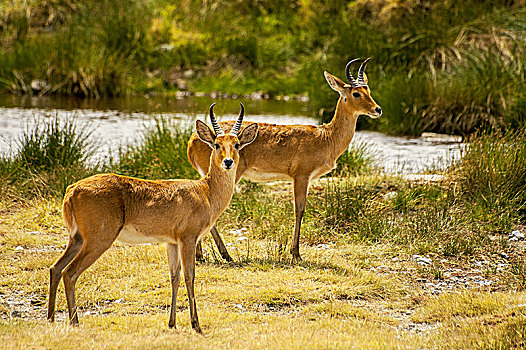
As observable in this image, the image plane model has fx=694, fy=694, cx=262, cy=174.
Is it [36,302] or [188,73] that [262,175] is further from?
[188,73]

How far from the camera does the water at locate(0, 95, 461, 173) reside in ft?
38.9

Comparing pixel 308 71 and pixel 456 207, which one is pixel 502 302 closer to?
pixel 456 207

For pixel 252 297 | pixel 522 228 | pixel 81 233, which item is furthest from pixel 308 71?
pixel 81 233

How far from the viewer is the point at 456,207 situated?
8.66 meters

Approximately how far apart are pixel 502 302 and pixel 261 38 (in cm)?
2044

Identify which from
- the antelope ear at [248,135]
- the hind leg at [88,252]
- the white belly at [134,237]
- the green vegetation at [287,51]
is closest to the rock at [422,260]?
the antelope ear at [248,135]

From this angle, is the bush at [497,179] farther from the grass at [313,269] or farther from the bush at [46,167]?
the bush at [46,167]

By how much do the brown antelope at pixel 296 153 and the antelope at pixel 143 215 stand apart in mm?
1601

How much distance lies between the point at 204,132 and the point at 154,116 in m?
4.98

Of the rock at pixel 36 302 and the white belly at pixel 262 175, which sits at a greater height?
the white belly at pixel 262 175

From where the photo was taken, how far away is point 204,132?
216 inches

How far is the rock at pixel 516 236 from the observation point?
793cm

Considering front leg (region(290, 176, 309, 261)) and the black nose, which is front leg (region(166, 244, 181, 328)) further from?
front leg (region(290, 176, 309, 261))

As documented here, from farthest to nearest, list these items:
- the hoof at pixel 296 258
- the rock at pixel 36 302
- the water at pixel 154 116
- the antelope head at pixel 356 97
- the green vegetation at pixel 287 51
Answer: the green vegetation at pixel 287 51 → the water at pixel 154 116 → the antelope head at pixel 356 97 → the hoof at pixel 296 258 → the rock at pixel 36 302
